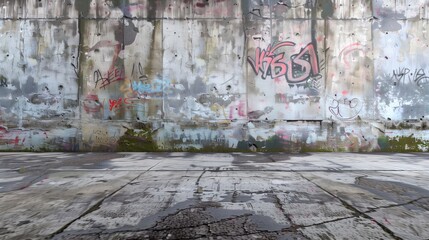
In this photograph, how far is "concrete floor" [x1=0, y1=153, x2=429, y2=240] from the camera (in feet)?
10.00

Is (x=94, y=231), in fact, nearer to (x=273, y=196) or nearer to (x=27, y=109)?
(x=273, y=196)

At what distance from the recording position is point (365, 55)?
30.7ft

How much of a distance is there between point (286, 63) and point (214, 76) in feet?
7.00

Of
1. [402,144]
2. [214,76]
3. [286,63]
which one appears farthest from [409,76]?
[214,76]

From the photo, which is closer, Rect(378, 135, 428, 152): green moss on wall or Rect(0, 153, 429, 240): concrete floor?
Rect(0, 153, 429, 240): concrete floor

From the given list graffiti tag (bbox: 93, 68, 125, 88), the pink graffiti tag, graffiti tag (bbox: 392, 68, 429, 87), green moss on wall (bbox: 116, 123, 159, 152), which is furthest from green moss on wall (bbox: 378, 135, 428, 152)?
graffiti tag (bbox: 93, 68, 125, 88)

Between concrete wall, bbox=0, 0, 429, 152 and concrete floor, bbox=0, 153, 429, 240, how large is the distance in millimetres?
2354

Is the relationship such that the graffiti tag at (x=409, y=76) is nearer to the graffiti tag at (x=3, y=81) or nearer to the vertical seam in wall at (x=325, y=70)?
the vertical seam in wall at (x=325, y=70)

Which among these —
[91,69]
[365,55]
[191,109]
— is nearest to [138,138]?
[191,109]

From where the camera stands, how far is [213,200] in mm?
4051

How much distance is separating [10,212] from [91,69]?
6.40 metres

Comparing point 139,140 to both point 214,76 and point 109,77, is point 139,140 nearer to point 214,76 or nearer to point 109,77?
point 109,77

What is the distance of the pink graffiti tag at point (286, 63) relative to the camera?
9344 mm

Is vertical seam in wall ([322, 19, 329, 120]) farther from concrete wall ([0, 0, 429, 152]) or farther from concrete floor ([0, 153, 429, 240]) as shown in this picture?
concrete floor ([0, 153, 429, 240])
